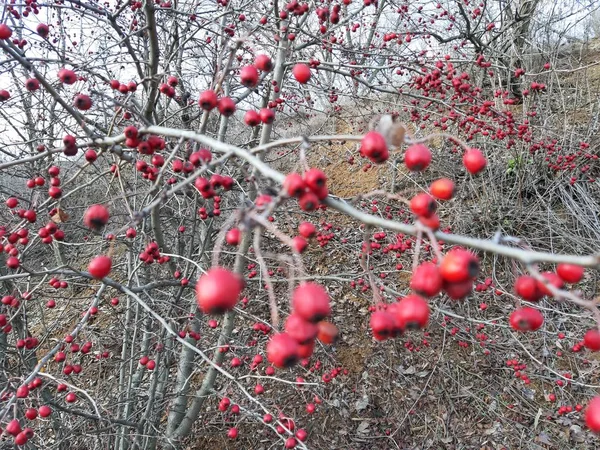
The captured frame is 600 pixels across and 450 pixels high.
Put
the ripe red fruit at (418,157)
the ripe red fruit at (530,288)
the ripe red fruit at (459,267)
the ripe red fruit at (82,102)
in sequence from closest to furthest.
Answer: the ripe red fruit at (459,267) → the ripe red fruit at (530,288) → the ripe red fruit at (418,157) → the ripe red fruit at (82,102)

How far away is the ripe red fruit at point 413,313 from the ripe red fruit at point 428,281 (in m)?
0.03

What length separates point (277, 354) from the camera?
3.13ft

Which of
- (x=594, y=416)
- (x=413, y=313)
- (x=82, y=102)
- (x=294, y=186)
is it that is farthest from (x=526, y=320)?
(x=82, y=102)

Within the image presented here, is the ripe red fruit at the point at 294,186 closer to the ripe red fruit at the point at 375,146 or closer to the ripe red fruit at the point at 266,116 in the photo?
the ripe red fruit at the point at 375,146

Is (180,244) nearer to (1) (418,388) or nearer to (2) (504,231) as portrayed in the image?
→ (1) (418,388)

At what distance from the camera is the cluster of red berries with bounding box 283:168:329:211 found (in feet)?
3.02

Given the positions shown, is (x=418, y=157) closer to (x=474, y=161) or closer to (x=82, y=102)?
(x=474, y=161)

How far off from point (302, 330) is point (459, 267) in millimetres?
399

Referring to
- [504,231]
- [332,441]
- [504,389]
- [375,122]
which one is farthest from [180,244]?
[504,231]

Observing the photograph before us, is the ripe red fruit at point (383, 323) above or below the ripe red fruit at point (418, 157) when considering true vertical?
below

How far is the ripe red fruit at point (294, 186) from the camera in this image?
3.01 ft

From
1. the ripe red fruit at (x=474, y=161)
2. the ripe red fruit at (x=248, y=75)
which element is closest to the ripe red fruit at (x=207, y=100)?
the ripe red fruit at (x=248, y=75)

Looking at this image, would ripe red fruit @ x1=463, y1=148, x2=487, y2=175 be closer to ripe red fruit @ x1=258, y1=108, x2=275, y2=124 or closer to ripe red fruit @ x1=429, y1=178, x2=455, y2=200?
ripe red fruit @ x1=429, y1=178, x2=455, y2=200

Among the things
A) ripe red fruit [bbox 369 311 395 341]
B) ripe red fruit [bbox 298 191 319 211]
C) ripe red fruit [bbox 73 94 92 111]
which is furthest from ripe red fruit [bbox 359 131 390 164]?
ripe red fruit [bbox 73 94 92 111]
